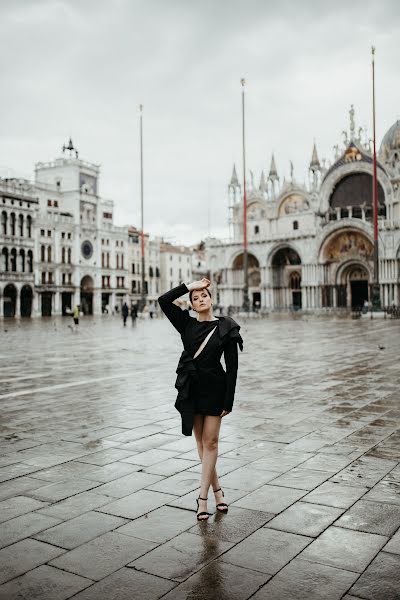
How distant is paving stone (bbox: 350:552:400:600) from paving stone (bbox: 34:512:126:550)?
1.69 metres

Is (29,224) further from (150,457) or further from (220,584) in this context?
(220,584)

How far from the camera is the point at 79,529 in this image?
4055 mm

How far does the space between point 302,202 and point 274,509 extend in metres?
62.3

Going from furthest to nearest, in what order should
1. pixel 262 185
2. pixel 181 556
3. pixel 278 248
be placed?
pixel 262 185 < pixel 278 248 < pixel 181 556

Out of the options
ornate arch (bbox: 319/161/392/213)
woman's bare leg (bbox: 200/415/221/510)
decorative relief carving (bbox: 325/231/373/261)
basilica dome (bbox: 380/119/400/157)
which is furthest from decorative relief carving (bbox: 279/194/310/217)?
woman's bare leg (bbox: 200/415/221/510)

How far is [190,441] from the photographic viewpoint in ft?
21.5

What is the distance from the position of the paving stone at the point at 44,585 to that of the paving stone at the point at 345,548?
1.36m

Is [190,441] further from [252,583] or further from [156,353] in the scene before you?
[156,353]

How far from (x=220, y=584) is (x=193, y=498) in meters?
1.42

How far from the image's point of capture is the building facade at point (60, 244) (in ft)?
195

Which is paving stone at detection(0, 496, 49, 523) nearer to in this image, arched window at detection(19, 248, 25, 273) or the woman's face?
the woman's face

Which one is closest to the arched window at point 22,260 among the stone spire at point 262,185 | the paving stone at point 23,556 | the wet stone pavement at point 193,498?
the stone spire at point 262,185

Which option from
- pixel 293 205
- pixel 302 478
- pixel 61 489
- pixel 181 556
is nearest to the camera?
pixel 181 556

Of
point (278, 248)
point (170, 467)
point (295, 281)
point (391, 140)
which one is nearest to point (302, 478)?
point (170, 467)
